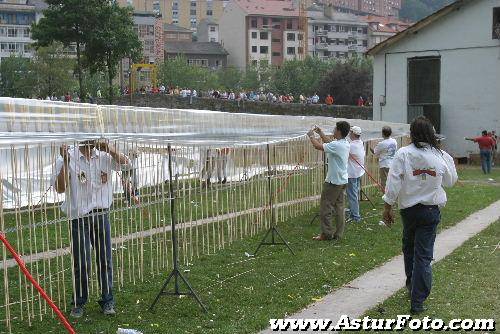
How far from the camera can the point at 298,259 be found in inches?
408

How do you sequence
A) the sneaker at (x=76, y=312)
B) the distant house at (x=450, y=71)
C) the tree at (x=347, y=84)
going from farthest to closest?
1. the tree at (x=347, y=84)
2. the distant house at (x=450, y=71)
3. the sneaker at (x=76, y=312)

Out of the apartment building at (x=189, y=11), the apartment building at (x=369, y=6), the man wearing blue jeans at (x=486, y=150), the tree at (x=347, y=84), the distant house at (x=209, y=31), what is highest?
the apartment building at (x=369, y=6)

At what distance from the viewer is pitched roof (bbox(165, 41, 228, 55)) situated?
121631 millimetres

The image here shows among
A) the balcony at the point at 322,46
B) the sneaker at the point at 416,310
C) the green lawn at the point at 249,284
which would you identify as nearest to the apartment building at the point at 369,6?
the balcony at the point at 322,46

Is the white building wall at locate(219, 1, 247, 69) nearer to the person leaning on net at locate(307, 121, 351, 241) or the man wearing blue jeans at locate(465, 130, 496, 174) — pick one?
the man wearing blue jeans at locate(465, 130, 496, 174)

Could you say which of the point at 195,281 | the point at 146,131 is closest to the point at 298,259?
the point at 195,281

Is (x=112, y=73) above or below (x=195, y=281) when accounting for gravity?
above

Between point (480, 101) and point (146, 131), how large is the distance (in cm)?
2772

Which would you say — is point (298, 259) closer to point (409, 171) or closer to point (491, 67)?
point (409, 171)

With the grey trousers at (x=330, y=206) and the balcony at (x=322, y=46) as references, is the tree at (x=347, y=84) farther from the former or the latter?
the balcony at (x=322, y=46)

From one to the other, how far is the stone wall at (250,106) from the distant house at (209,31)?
87894 mm

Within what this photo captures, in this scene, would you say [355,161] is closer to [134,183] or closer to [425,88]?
[134,183]

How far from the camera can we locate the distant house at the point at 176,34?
134 m

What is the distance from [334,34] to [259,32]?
60.5 feet
